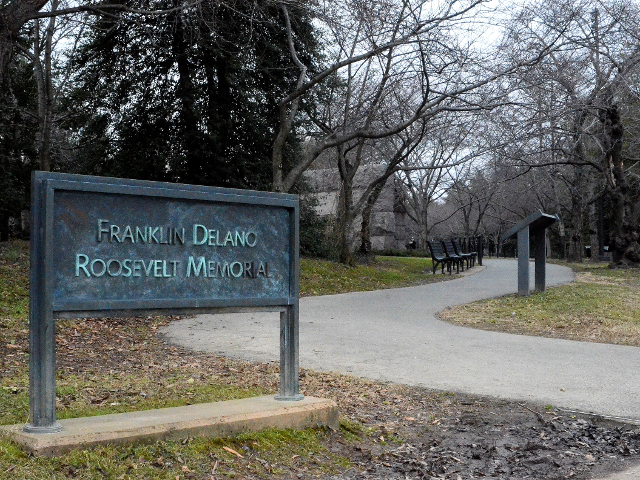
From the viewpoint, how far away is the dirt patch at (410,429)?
482 centimetres

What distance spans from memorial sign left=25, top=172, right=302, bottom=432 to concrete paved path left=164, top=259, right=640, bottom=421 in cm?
281

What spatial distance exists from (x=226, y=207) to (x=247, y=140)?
19.3 metres

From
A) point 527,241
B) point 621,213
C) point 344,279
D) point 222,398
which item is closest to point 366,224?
point 621,213

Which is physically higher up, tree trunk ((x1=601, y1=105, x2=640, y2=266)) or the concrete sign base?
tree trunk ((x1=601, y1=105, x2=640, y2=266))

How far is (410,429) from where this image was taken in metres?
5.83

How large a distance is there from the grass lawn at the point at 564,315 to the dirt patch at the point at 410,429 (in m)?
4.77

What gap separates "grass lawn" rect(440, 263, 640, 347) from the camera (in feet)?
36.7

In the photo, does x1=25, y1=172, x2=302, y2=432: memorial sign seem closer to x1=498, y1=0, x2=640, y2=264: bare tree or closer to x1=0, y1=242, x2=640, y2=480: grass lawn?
x1=0, y1=242, x2=640, y2=480: grass lawn

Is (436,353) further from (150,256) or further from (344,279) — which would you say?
(344,279)

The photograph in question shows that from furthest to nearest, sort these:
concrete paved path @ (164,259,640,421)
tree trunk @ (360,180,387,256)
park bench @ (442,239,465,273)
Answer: tree trunk @ (360,180,387,256), park bench @ (442,239,465,273), concrete paved path @ (164,259,640,421)

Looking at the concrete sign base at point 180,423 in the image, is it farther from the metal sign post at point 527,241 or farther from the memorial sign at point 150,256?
the metal sign post at point 527,241

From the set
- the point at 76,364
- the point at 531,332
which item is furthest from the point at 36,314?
the point at 531,332

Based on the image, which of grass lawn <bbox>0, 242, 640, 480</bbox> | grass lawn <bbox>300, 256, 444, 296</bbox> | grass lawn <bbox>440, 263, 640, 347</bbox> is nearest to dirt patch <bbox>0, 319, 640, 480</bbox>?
grass lawn <bbox>0, 242, 640, 480</bbox>

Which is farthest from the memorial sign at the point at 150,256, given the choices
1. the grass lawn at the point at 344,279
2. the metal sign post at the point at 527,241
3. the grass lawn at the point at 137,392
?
the grass lawn at the point at 344,279
